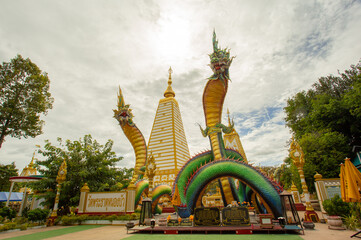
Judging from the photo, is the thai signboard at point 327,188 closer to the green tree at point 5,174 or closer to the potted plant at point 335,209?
the potted plant at point 335,209

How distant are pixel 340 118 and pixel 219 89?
15776mm

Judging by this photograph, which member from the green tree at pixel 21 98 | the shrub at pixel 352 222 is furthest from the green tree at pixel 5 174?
the shrub at pixel 352 222

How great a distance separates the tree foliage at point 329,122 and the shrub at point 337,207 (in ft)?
29.6

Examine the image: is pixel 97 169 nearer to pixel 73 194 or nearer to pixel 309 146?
pixel 73 194

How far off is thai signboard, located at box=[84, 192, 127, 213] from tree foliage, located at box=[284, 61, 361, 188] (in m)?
16.4

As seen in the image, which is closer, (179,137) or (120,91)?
(120,91)

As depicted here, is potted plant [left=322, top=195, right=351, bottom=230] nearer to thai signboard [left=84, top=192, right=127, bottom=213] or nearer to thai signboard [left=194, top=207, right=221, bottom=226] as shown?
thai signboard [left=194, top=207, right=221, bottom=226]

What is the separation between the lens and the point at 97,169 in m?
14.6

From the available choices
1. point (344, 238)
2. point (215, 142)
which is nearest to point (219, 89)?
point (215, 142)

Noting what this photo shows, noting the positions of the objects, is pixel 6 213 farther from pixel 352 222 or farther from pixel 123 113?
pixel 352 222

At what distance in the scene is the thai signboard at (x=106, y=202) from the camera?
12445mm

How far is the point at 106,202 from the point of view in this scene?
12703 mm

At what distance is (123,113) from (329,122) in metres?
23.0

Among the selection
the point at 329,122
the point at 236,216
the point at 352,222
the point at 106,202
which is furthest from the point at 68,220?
the point at 329,122
